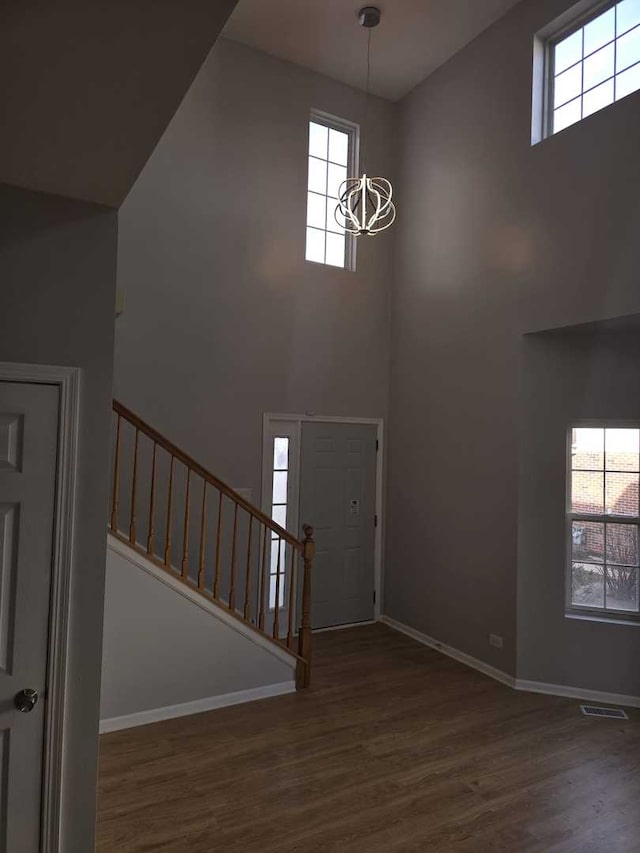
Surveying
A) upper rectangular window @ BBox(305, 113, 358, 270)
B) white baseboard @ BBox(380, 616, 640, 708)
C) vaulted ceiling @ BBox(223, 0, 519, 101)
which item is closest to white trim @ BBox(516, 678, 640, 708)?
white baseboard @ BBox(380, 616, 640, 708)

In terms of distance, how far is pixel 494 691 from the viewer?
414 cm

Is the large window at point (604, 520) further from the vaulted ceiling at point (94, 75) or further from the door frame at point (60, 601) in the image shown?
the vaulted ceiling at point (94, 75)

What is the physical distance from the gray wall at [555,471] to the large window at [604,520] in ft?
0.32

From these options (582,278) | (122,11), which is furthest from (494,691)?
(122,11)

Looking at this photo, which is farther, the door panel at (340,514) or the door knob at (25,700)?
the door panel at (340,514)

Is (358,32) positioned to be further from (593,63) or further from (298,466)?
(298,466)

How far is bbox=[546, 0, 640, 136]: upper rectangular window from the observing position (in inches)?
152

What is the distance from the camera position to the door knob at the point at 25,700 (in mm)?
1836

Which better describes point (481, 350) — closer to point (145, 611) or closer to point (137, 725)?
point (145, 611)

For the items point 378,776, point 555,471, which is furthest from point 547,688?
point 378,776

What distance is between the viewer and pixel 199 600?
3643 mm

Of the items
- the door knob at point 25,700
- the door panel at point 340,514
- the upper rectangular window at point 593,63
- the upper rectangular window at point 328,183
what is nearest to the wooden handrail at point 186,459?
the door panel at point 340,514

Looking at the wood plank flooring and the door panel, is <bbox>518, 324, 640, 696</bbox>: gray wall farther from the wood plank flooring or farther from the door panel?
the door panel

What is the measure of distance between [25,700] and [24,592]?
344 millimetres
